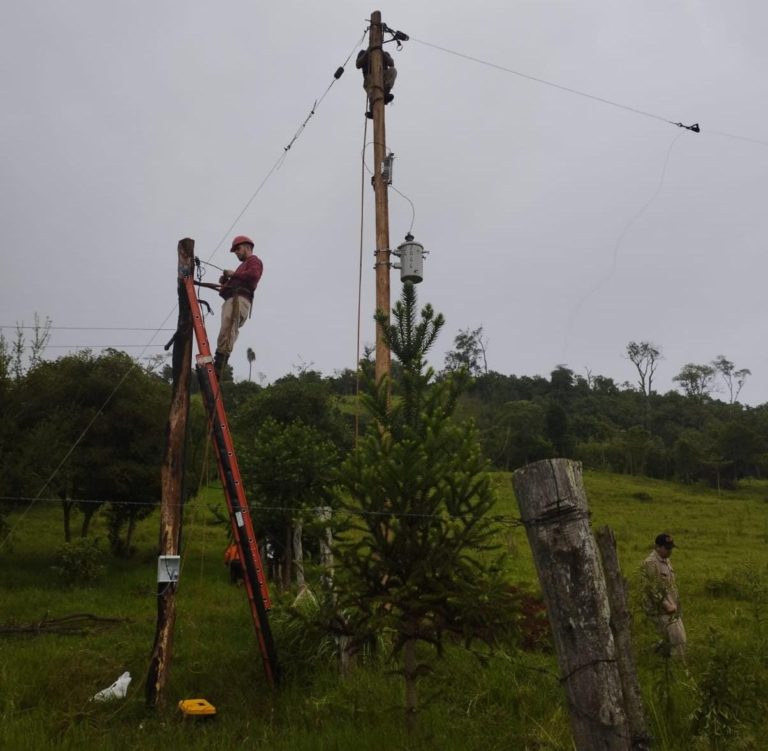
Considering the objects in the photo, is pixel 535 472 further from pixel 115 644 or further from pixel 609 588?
pixel 115 644

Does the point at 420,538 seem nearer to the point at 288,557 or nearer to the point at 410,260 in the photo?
the point at 410,260

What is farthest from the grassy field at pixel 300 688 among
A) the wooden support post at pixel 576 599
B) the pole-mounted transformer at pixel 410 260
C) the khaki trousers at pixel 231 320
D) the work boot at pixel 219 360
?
the pole-mounted transformer at pixel 410 260

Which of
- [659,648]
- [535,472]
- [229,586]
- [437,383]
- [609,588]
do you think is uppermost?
[437,383]

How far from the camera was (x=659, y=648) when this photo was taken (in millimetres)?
5551

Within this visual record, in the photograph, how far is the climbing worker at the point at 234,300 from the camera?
28.1ft

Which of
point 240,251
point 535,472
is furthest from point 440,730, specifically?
point 240,251

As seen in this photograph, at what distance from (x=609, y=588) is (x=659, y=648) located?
1786 mm

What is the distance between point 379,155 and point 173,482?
18.6ft

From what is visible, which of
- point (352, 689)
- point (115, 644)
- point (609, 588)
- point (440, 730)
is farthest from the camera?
point (115, 644)

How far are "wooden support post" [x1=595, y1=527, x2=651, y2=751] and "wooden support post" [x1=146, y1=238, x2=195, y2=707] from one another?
488 cm

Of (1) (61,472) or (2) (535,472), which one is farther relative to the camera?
(1) (61,472)

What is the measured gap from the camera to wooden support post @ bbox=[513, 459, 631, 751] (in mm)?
3564

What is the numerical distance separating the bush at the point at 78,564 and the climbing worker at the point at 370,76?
1234 cm

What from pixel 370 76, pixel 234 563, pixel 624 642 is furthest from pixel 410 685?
pixel 234 563
